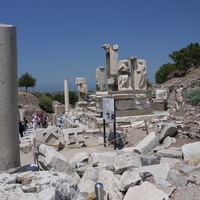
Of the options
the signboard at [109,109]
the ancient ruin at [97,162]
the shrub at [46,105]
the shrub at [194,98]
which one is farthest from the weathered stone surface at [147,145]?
the shrub at [46,105]

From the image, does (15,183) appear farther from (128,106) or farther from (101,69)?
(101,69)

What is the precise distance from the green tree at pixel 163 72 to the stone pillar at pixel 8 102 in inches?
1805

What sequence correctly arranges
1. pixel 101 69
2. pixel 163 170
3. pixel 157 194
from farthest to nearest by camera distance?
1. pixel 101 69
2. pixel 163 170
3. pixel 157 194

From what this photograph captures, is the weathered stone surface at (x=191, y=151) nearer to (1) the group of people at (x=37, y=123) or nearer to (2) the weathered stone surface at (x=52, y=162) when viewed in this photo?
(2) the weathered stone surface at (x=52, y=162)

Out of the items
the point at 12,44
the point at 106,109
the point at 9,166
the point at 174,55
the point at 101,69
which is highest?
the point at 174,55

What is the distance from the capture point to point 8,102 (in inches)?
165

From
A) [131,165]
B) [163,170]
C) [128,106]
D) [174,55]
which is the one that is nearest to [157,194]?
[163,170]

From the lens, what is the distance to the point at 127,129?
35.5ft

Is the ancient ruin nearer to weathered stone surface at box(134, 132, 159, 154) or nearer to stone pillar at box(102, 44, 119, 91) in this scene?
weathered stone surface at box(134, 132, 159, 154)

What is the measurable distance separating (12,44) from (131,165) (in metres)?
3.17

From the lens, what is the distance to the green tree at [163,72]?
48.9m

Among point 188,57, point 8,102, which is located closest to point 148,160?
point 8,102

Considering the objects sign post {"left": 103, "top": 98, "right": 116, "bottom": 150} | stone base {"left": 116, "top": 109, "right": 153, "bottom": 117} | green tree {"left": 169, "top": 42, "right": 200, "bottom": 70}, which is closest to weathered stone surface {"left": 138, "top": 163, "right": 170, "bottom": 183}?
sign post {"left": 103, "top": 98, "right": 116, "bottom": 150}

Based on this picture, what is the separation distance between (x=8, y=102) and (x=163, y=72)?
47458mm
